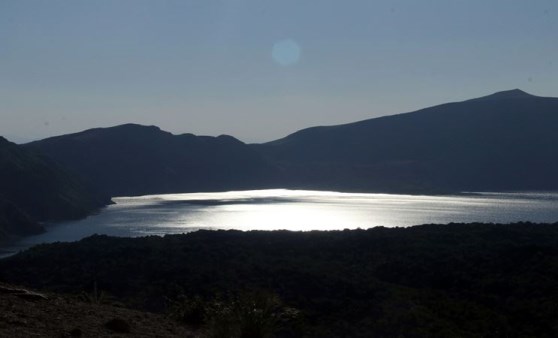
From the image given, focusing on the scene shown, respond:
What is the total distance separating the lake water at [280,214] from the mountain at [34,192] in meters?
6.05

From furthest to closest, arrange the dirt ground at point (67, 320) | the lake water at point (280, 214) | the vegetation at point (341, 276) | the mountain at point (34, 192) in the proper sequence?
the mountain at point (34, 192)
the lake water at point (280, 214)
the vegetation at point (341, 276)
the dirt ground at point (67, 320)

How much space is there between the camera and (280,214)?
140 meters

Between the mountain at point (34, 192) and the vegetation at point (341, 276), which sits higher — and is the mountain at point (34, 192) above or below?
above

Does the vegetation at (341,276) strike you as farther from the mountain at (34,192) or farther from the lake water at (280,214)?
the mountain at (34,192)

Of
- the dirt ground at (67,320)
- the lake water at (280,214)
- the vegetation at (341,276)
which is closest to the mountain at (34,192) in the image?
the lake water at (280,214)

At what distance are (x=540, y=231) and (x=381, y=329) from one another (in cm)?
5016

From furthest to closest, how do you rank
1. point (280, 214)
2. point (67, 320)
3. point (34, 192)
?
1. point (280, 214)
2. point (34, 192)
3. point (67, 320)

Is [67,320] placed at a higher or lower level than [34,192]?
lower

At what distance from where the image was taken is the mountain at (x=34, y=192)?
115 m

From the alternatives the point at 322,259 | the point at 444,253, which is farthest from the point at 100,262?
the point at 444,253

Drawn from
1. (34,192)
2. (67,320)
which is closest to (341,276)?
(67,320)

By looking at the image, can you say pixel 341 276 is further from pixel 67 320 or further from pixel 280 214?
pixel 280 214

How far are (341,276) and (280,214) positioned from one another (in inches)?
4007

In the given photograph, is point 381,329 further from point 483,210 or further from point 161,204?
point 161,204
